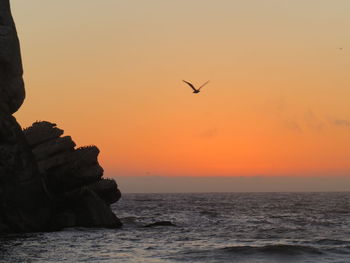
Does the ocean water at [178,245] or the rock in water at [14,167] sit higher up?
the rock in water at [14,167]

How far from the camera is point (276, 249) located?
104ft

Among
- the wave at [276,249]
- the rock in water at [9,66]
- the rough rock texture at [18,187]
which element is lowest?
the wave at [276,249]

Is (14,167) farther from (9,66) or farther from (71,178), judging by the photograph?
(9,66)

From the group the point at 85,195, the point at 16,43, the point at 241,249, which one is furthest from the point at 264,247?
the point at 16,43

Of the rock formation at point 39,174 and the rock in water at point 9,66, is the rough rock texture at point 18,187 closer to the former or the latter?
the rock formation at point 39,174

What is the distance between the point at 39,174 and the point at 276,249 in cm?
1829

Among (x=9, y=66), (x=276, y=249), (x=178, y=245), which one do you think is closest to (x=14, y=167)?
(x=9, y=66)

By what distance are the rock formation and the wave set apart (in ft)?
47.7

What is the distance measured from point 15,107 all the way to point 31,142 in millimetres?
3441

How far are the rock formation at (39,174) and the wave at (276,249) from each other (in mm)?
14542

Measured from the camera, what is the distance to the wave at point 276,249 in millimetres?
30784

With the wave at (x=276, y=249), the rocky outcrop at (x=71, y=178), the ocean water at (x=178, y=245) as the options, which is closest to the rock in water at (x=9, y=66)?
the rocky outcrop at (x=71, y=178)

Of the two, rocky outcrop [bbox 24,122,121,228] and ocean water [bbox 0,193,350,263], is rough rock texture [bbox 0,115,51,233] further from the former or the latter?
rocky outcrop [bbox 24,122,121,228]

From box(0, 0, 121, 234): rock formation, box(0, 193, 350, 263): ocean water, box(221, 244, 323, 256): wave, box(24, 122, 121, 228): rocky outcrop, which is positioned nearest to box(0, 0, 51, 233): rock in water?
box(0, 0, 121, 234): rock formation
